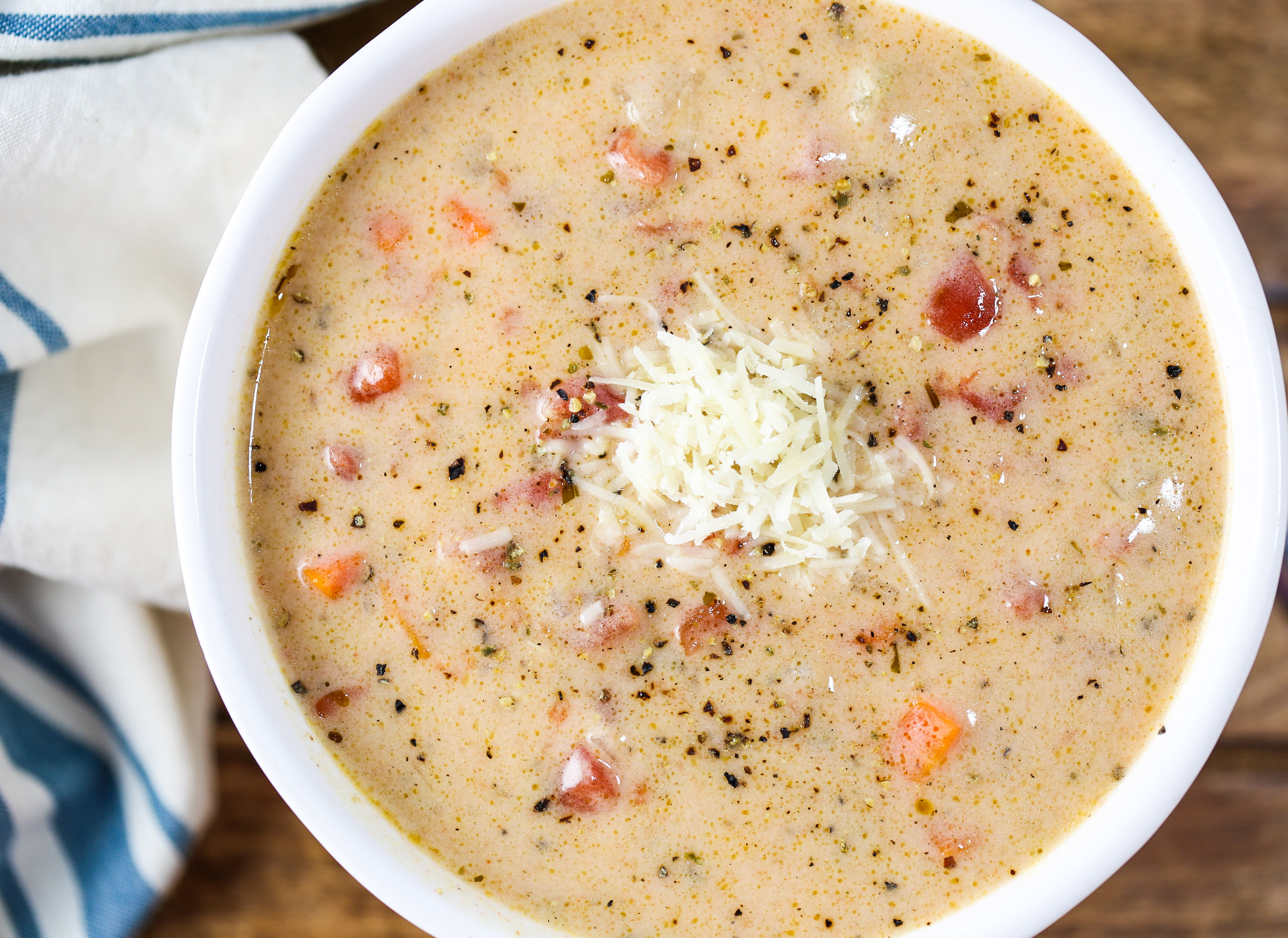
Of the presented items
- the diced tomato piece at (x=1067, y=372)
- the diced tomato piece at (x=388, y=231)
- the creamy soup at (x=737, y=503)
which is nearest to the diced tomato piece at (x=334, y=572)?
the creamy soup at (x=737, y=503)

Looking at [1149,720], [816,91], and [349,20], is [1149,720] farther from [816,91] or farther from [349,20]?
[349,20]

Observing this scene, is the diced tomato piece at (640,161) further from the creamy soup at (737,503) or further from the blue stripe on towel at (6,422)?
the blue stripe on towel at (6,422)

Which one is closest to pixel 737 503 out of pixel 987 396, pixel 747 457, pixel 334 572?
pixel 747 457

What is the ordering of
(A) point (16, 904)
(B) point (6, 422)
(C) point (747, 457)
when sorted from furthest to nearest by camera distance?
1. (A) point (16, 904)
2. (B) point (6, 422)
3. (C) point (747, 457)

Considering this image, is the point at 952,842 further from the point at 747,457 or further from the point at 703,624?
the point at 747,457

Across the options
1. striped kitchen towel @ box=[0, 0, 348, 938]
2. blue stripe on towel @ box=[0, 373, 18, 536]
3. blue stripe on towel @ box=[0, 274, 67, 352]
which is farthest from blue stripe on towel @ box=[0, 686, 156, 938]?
blue stripe on towel @ box=[0, 274, 67, 352]

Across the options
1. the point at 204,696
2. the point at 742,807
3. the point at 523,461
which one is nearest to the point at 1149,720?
the point at 742,807
